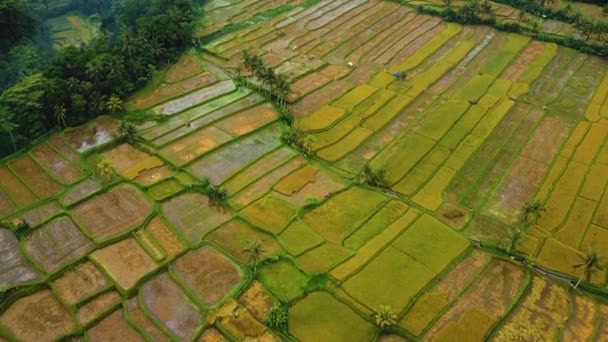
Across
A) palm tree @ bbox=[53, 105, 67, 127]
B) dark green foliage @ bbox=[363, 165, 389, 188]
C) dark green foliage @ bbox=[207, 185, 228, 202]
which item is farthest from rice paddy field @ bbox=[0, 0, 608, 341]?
palm tree @ bbox=[53, 105, 67, 127]

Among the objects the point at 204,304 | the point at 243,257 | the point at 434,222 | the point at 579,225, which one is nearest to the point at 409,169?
the point at 434,222

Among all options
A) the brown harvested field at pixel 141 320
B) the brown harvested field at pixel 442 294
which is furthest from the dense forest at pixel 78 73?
the brown harvested field at pixel 442 294

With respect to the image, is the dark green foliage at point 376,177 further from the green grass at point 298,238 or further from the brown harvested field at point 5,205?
the brown harvested field at point 5,205

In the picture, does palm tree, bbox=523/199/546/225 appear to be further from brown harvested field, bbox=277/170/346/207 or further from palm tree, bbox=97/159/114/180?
palm tree, bbox=97/159/114/180

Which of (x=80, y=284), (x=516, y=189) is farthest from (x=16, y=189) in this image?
(x=516, y=189)

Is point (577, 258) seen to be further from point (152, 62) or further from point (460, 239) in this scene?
point (152, 62)
